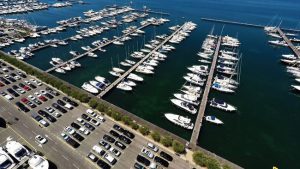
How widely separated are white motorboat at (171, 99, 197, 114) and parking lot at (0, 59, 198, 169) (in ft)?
81.0

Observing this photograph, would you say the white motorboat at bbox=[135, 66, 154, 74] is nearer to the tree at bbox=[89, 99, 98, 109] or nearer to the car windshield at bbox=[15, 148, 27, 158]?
the tree at bbox=[89, 99, 98, 109]

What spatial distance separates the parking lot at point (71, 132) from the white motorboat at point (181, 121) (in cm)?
1621

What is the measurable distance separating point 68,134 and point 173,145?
3153cm

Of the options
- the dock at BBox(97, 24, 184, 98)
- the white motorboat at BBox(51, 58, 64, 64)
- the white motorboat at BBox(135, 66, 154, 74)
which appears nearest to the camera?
the dock at BBox(97, 24, 184, 98)

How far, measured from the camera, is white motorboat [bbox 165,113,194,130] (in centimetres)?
7250

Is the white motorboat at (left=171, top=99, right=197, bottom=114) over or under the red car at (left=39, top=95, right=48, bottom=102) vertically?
under

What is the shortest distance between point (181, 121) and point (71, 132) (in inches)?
1439

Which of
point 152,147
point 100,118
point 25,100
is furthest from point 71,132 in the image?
point 25,100

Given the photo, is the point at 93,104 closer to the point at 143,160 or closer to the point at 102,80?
the point at 102,80

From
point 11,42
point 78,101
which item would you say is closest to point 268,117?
point 78,101

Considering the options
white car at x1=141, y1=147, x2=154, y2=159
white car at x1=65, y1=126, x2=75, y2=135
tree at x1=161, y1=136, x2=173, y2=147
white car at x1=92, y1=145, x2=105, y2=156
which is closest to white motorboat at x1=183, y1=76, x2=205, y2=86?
tree at x1=161, y1=136, x2=173, y2=147

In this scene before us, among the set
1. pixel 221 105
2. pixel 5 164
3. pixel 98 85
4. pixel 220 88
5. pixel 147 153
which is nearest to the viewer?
pixel 5 164

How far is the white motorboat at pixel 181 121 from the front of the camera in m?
72.5

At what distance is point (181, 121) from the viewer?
7350 cm
